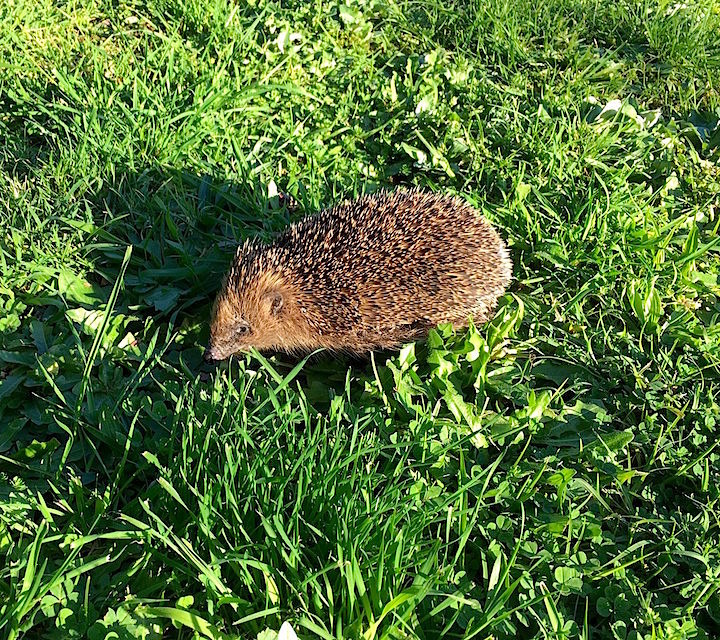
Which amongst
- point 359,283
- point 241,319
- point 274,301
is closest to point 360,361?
point 359,283

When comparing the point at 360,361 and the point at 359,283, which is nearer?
the point at 359,283

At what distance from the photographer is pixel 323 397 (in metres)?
3.34

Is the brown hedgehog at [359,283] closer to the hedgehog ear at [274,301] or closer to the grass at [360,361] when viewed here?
the hedgehog ear at [274,301]

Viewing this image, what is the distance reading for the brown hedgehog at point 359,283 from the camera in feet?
11.2

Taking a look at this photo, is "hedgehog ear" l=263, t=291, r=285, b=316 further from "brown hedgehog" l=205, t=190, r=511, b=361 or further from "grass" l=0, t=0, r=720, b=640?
"grass" l=0, t=0, r=720, b=640

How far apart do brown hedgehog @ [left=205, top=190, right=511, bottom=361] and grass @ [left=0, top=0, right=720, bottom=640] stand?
16cm

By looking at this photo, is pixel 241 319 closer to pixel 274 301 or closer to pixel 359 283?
pixel 274 301

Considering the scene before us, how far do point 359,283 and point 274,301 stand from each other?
16.9 inches

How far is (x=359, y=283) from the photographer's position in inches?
134

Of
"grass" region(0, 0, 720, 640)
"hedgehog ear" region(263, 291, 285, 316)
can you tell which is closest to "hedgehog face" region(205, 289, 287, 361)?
"hedgehog ear" region(263, 291, 285, 316)

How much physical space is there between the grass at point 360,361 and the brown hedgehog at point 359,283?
161 mm

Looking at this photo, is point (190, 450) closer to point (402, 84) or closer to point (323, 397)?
point (323, 397)

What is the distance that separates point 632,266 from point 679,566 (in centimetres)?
168

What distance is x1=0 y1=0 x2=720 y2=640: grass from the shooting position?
237cm
